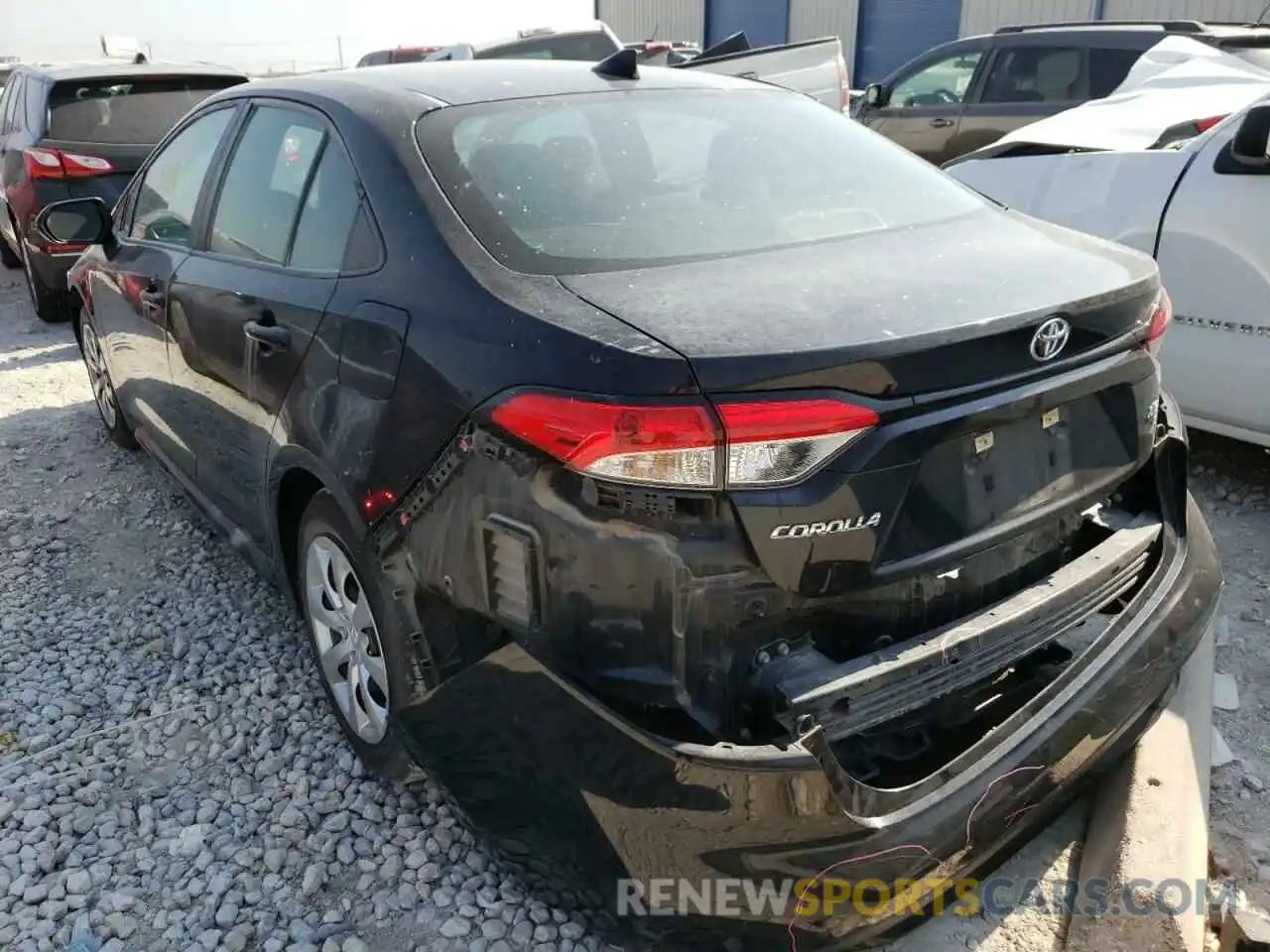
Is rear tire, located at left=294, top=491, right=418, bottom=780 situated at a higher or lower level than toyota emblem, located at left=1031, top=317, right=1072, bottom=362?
lower

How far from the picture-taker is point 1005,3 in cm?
1747

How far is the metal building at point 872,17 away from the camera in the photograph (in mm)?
15961

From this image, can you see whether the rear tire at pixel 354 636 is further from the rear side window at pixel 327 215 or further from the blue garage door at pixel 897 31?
the blue garage door at pixel 897 31

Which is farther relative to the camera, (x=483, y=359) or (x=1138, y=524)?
(x=1138, y=524)

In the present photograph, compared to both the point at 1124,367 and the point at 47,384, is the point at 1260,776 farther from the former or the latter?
the point at 47,384

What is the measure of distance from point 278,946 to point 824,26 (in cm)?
2115

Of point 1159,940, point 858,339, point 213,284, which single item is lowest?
point 1159,940

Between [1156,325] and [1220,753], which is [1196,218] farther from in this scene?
[1220,753]

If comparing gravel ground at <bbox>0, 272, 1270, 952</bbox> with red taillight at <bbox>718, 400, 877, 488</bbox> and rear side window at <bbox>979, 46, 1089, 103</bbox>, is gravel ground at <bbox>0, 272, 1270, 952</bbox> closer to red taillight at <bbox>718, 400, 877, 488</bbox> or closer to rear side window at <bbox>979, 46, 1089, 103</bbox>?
red taillight at <bbox>718, 400, 877, 488</bbox>

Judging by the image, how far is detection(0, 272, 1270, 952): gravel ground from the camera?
2.28m

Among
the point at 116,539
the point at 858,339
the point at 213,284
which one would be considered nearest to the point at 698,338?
the point at 858,339

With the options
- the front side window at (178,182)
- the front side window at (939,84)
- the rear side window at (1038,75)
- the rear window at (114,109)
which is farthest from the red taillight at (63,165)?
the rear side window at (1038,75)

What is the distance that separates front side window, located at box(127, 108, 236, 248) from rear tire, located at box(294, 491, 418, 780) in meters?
1.37

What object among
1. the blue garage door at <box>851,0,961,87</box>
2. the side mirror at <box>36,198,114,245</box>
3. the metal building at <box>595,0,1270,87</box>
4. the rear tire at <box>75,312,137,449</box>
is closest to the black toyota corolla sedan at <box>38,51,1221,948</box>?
the side mirror at <box>36,198,114,245</box>
